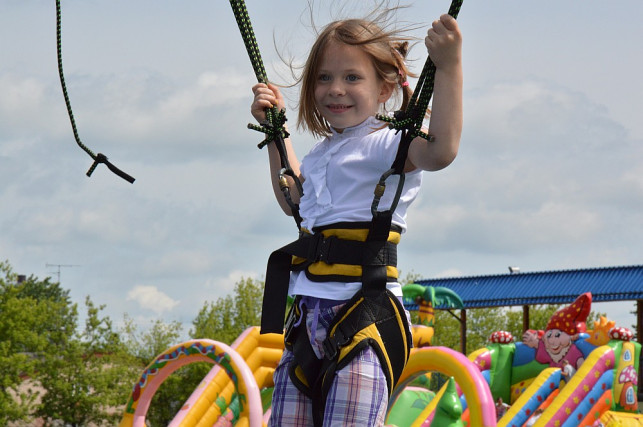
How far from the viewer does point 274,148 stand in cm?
324

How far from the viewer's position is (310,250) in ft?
9.24

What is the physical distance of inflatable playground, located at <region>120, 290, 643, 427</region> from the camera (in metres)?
7.87

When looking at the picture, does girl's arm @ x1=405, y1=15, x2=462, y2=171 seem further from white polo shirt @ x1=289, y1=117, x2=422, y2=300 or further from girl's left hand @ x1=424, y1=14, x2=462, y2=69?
white polo shirt @ x1=289, y1=117, x2=422, y2=300

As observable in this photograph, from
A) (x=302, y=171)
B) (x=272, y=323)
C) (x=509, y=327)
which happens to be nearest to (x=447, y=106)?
(x=302, y=171)

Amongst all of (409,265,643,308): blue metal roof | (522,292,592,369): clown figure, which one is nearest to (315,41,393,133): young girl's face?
(522,292,592,369): clown figure

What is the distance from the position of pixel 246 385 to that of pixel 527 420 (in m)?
5.06

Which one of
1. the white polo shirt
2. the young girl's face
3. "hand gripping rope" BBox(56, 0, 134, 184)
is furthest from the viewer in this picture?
"hand gripping rope" BBox(56, 0, 134, 184)

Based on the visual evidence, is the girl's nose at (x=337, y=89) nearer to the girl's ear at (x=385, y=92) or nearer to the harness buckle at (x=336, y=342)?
the girl's ear at (x=385, y=92)

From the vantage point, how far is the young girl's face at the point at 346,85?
2.91m

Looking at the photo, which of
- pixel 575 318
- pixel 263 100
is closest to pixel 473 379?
pixel 263 100

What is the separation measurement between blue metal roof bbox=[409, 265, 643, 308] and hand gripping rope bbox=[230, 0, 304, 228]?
16790 millimetres

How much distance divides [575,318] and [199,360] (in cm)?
653

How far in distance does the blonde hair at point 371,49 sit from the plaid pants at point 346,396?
0.75m

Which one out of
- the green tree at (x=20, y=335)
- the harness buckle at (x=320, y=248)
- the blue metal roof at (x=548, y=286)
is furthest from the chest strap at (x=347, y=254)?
the green tree at (x=20, y=335)
